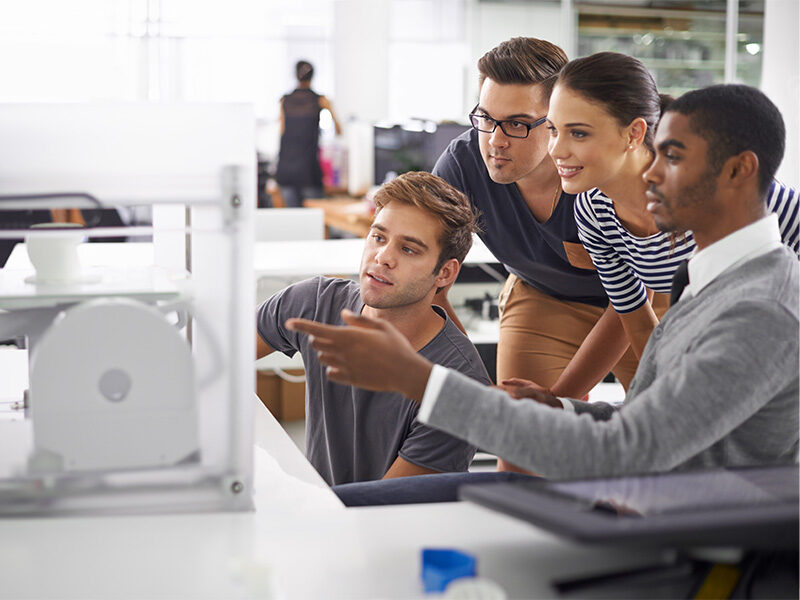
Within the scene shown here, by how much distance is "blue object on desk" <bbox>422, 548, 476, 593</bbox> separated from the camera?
92 cm

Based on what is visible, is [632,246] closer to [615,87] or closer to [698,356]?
[615,87]

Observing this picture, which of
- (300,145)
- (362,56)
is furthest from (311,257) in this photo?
(362,56)

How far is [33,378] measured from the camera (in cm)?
108

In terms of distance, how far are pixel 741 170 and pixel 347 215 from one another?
12.8 feet

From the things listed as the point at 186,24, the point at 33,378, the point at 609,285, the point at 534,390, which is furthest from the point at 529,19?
the point at 33,378

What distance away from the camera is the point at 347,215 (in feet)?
16.4

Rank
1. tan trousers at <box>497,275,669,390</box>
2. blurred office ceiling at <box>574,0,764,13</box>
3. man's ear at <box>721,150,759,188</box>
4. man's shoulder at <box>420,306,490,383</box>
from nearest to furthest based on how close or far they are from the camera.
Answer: man's ear at <box>721,150,759,188</box>, man's shoulder at <box>420,306,490,383</box>, tan trousers at <box>497,275,669,390</box>, blurred office ceiling at <box>574,0,764,13</box>

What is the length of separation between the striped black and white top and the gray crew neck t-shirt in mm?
355

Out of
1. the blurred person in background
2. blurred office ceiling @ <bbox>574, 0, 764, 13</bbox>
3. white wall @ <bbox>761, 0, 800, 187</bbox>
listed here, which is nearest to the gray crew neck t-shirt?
white wall @ <bbox>761, 0, 800, 187</bbox>

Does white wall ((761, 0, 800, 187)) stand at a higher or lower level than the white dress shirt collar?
higher

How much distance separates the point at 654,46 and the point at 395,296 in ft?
21.4

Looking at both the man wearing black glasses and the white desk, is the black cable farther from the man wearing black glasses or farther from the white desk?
the man wearing black glasses

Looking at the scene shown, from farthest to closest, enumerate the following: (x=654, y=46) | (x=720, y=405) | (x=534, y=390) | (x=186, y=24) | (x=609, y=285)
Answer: (x=186, y=24) < (x=654, y=46) < (x=609, y=285) < (x=534, y=390) < (x=720, y=405)

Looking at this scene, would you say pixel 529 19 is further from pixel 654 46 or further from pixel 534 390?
pixel 534 390
